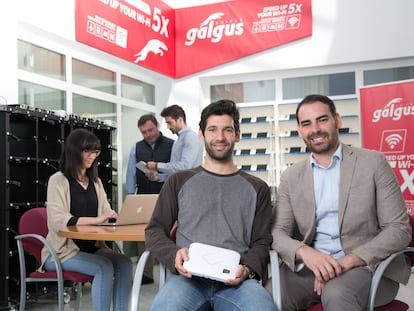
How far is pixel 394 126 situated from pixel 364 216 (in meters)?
4.06

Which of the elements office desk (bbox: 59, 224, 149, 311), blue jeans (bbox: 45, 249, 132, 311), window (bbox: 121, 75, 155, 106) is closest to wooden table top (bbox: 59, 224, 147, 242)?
office desk (bbox: 59, 224, 149, 311)

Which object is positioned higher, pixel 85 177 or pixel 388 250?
pixel 85 177

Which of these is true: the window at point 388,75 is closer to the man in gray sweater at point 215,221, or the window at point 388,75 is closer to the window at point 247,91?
the window at point 247,91

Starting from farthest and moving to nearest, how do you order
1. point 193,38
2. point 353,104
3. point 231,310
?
point 193,38, point 353,104, point 231,310

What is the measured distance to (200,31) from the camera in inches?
304

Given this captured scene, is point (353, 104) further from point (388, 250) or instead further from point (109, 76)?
point (388, 250)

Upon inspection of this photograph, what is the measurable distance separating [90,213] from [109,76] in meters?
3.65

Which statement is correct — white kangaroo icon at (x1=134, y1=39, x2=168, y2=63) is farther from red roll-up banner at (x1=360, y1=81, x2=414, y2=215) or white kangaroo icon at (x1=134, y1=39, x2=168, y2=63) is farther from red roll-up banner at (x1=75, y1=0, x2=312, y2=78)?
red roll-up banner at (x1=360, y1=81, x2=414, y2=215)

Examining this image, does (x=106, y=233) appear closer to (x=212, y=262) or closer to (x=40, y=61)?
(x=212, y=262)

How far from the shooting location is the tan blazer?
80.0 inches

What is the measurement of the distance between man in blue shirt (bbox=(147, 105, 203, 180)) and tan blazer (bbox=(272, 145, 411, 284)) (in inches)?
101

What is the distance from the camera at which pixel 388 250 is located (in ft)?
6.61

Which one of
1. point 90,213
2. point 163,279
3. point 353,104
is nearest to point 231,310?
point 163,279

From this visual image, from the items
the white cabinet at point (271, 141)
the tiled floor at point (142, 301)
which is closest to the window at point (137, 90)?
the white cabinet at point (271, 141)
